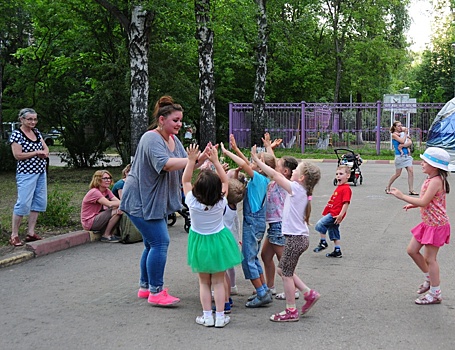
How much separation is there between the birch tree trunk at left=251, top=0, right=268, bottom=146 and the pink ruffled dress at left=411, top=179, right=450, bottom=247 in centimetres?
1958

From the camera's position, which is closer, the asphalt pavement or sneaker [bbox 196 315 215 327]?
the asphalt pavement

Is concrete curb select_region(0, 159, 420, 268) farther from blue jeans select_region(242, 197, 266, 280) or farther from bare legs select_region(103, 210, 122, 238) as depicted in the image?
blue jeans select_region(242, 197, 266, 280)

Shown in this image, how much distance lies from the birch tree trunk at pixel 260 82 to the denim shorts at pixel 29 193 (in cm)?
1741

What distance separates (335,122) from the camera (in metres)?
29.6

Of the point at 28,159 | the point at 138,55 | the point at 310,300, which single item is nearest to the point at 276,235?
the point at 310,300

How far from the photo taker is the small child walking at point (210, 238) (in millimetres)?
5215

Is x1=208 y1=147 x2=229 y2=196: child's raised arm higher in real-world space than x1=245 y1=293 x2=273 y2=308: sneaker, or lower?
higher

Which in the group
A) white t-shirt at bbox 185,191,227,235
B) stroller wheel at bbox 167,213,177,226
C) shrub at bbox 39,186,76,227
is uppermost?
white t-shirt at bbox 185,191,227,235

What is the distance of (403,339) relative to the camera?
487 centimetres

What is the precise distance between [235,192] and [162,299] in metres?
1.25

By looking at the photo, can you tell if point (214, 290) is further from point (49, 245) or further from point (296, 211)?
point (49, 245)

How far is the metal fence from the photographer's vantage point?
28.5 m

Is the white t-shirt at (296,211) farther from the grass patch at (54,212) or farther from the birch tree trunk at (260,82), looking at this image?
the birch tree trunk at (260,82)

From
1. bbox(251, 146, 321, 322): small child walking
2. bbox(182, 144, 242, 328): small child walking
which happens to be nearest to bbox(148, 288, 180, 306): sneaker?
bbox(182, 144, 242, 328): small child walking
